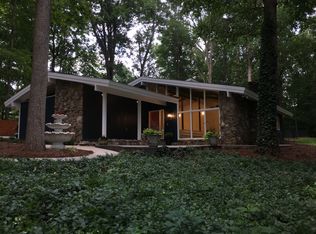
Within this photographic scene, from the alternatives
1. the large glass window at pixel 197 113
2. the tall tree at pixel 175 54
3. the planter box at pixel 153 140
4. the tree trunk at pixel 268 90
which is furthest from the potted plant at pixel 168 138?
the tall tree at pixel 175 54

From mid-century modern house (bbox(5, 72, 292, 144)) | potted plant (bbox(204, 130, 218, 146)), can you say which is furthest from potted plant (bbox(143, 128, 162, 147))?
potted plant (bbox(204, 130, 218, 146))

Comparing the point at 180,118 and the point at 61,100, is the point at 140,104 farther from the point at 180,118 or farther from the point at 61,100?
the point at 61,100

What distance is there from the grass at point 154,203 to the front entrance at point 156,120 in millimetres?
11248

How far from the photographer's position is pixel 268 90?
1242 cm

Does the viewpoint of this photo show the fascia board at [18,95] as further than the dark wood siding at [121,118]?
Yes

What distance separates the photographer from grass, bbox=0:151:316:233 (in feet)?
11.1

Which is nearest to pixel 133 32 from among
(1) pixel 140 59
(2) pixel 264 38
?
(1) pixel 140 59

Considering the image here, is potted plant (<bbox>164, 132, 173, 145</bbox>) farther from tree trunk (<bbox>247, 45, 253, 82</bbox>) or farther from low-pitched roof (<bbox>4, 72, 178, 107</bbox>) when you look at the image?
tree trunk (<bbox>247, 45, 253, 82</bbox>)

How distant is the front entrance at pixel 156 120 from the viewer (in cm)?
1850

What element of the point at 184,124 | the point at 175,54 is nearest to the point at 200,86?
the point at 184,124

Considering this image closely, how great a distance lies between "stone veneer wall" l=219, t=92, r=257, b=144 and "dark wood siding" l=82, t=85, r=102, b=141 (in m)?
5.88

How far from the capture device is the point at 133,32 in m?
33.6

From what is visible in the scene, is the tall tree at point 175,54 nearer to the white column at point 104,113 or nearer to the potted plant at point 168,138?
the potted plant at point 168,138

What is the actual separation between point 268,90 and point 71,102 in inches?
354
